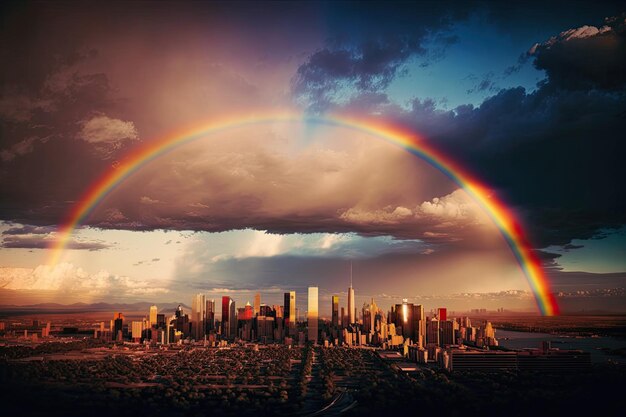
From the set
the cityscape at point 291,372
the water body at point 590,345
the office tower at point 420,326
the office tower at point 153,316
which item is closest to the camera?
the cityscape at point 291,372

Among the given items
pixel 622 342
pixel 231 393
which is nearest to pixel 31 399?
pixel 231 393

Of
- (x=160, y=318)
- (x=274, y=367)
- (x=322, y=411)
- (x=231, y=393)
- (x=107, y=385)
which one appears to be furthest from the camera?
(x=160, y=318)

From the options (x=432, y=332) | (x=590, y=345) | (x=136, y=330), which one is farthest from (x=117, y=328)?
(x=590, y=345)

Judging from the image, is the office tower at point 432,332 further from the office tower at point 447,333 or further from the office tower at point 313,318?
the office tower at point 313,318

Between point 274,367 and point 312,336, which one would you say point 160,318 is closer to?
point 312,336

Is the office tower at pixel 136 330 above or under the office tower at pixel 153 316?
under

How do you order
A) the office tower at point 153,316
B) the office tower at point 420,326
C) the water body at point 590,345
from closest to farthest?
the water body at point 590,345 < the office tower at point 420,326 < the office tower at point 153,316

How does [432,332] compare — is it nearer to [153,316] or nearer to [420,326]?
[420,326]

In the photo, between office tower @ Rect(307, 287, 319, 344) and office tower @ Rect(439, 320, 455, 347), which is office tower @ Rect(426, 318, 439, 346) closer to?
office tower @ Rect(439, 320, 455, 347)

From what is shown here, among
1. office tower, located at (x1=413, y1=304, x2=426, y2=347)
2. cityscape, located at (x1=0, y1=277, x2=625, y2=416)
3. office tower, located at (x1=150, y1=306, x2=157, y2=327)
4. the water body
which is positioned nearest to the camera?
cityscape, located at (x1=0, y1=277, x2=625, y2=416)

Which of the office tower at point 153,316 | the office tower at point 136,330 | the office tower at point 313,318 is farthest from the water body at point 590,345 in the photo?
the office tower at point 153,316

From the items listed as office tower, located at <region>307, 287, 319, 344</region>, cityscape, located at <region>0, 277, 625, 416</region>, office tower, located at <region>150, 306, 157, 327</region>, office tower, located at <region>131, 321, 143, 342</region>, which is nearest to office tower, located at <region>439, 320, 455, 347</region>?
cityscape, located at <region>0, 277, 625, 416</region>
